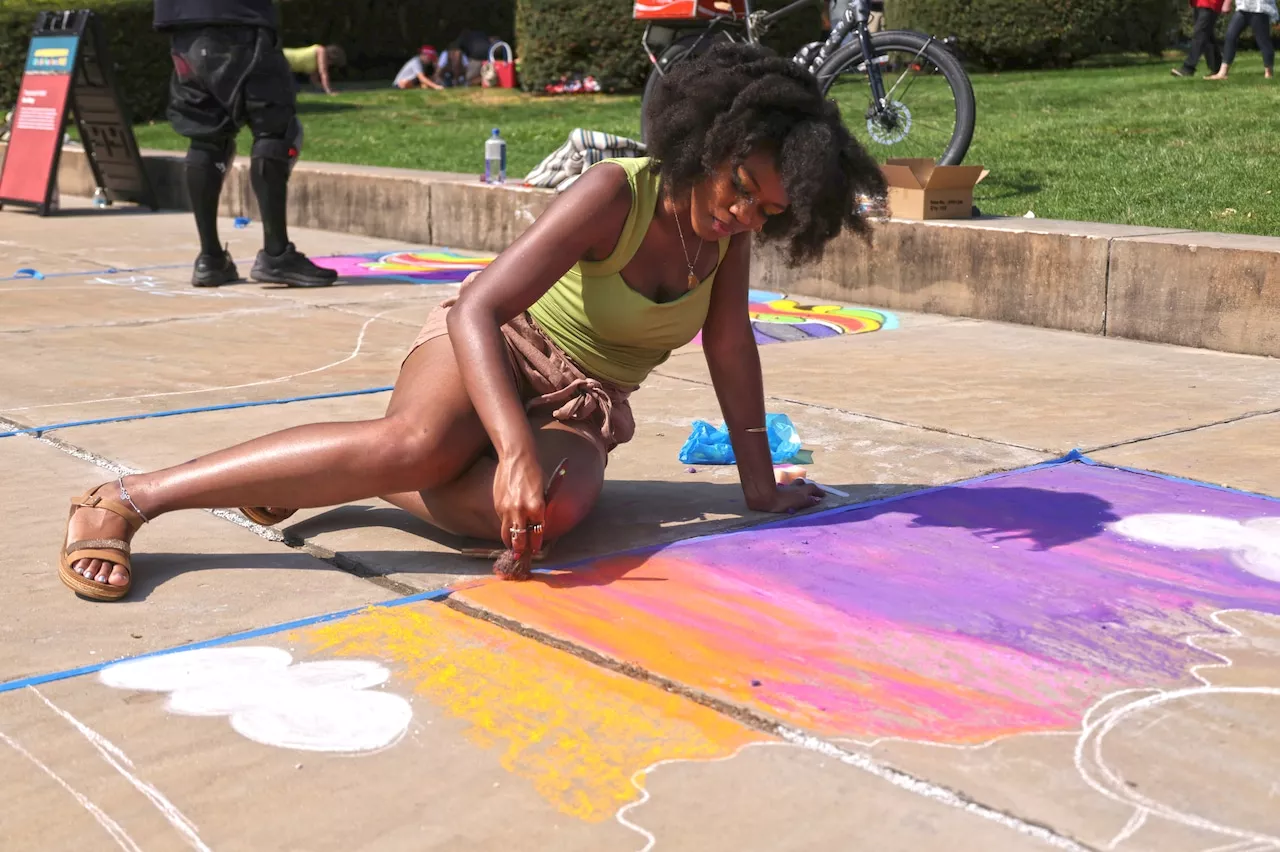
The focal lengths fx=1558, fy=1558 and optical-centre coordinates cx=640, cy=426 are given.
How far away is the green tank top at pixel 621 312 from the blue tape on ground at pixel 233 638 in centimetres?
67

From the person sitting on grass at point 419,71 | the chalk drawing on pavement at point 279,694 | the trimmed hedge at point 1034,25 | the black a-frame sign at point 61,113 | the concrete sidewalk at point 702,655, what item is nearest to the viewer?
the concrete sidewalk at point 702,655

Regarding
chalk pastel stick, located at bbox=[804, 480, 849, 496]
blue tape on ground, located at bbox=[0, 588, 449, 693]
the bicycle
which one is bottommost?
blue tape on ground, located at bbox=[0, 588, 449, 693]

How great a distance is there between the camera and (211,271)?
23.7ft

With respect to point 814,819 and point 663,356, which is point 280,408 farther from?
point 814,819

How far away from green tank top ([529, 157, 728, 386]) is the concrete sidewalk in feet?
1.22

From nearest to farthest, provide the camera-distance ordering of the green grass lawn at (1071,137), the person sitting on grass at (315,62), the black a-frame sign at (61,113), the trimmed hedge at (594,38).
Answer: the green grass lawn at (1071,137), the black a-frame sign at (61,113), the trimmed hedge at (594,38), the person sitting on grass at (315,62)

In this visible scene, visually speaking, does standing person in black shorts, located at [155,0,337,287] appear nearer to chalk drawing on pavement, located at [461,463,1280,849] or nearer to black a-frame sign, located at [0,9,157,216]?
black a-frame sign, located at [0,9,157,216]

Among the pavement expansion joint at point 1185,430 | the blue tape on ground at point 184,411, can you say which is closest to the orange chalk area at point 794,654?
the pavement expansion joint at point 1185,430

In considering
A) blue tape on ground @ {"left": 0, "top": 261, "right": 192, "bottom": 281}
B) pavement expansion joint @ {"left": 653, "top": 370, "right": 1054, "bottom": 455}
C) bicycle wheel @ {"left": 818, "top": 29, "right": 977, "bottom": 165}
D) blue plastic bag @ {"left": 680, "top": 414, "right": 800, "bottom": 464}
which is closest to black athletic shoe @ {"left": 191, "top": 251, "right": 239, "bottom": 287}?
blue tape on ground @ {"left": 0, "top": 261, "right": 192, "bottom": 281}

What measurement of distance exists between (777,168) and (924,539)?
0.88m

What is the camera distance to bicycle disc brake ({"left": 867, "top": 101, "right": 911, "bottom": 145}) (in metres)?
7.87

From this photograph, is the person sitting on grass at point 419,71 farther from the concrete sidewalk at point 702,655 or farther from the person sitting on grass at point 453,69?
the concrete sidewalk at point 702,655

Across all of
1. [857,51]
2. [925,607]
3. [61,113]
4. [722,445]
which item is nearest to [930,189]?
[857,51]

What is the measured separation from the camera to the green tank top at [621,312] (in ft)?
10.5
